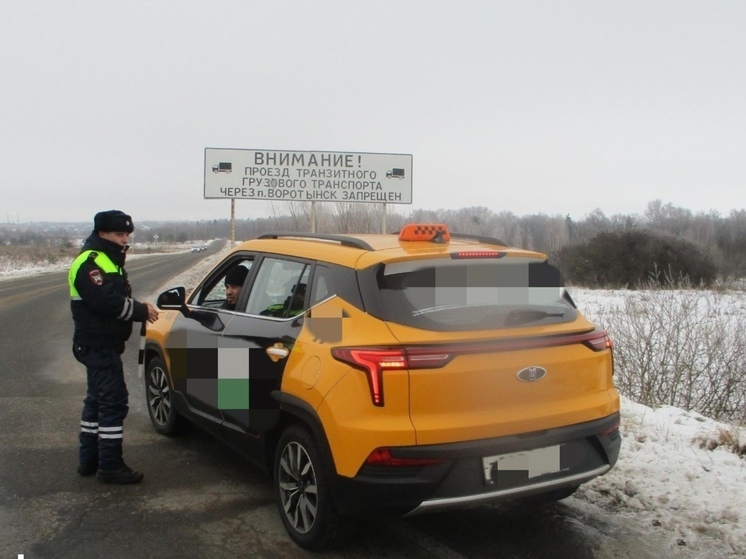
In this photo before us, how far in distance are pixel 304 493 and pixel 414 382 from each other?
1.02 m

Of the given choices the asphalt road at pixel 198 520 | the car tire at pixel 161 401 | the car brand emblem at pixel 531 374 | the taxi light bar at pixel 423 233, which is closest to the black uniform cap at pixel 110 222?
the car tire at pixel 161 401

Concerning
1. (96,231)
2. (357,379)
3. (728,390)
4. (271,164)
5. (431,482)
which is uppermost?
(271,164)

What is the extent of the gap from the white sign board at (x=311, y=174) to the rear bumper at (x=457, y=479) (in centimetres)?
1560

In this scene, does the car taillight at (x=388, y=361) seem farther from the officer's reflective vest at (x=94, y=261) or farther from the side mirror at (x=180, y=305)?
the officer's reflective vest at (x=94, y=261)

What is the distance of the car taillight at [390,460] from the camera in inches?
126

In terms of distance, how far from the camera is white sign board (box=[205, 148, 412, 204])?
738 inches

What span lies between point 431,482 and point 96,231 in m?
2.99

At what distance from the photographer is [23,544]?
374cm

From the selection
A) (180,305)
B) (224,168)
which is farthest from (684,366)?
(224,168)

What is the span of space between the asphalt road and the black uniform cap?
5.81 ft

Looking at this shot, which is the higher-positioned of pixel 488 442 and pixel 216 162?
pixel 216 162

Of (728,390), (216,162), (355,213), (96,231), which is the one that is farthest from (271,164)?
(96,231)

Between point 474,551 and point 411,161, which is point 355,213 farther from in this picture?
point 474,551

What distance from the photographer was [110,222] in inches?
186
